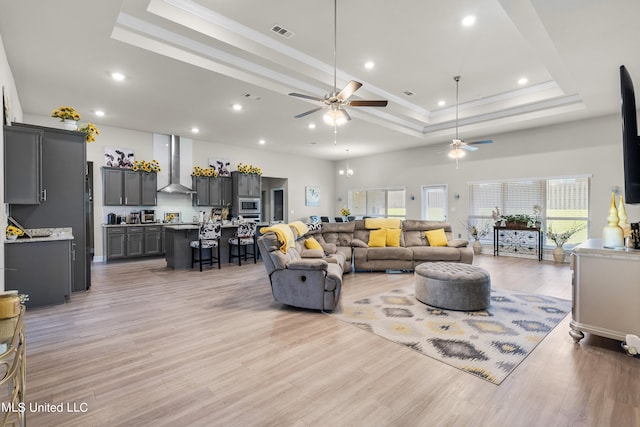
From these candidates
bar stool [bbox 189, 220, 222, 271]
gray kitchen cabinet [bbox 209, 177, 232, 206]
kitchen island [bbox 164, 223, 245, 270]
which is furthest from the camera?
gray kitchen cabinet [bbox 209, 177, 232, 206]

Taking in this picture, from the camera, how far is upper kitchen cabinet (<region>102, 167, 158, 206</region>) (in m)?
7.31

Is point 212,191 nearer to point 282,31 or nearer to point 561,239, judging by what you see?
point 282,31

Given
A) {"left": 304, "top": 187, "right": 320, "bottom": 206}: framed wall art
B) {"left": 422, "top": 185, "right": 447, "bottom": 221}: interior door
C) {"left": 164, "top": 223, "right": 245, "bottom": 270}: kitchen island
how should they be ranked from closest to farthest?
{"left": 164, "top": 223, "right": 245, "bottom": 270}: kitchen island
{"left": 422, "top": 185, "right": 447, "bottom": 221}: interior door
{"left": 304, "top": 187, "right": 320, "bottom": 206}: framed wall art

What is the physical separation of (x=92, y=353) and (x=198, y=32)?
366 centimetres

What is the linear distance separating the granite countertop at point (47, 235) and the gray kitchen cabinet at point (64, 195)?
63mm

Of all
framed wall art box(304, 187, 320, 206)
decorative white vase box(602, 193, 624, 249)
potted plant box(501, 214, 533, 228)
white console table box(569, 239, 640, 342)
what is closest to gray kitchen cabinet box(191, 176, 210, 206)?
framed wall art box(304, 187, 320, 206)

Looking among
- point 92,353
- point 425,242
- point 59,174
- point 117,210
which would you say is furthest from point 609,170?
point 117,210

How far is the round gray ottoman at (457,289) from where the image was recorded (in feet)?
12.3

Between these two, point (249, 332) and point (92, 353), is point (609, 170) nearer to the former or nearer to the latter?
point (249, 332)

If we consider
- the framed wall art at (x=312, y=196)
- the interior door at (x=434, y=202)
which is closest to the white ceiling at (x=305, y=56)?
the interior door at (x=434, y=202)

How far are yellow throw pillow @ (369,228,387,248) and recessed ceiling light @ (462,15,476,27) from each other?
3.70 meters

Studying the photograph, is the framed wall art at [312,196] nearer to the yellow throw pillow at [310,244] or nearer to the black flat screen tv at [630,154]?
the yellow throw pillow at [310,244]

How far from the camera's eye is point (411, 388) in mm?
2180

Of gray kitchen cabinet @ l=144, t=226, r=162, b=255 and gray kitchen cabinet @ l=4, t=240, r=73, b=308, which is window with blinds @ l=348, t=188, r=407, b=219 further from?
gray kitchen cabinet @ l=4, t=240, r=73, b=308
